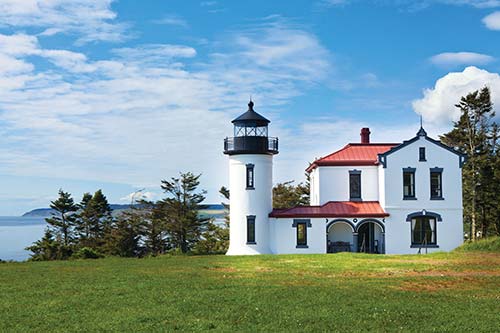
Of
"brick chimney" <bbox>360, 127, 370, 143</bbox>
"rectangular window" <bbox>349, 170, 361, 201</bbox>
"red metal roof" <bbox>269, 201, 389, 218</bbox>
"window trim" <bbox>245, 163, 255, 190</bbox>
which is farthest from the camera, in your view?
"brick chimney" <bbox>360, 127, 370, 143</bbox>

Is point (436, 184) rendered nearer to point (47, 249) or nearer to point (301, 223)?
point (301, 223)

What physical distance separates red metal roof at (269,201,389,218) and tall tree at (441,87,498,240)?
1011cm

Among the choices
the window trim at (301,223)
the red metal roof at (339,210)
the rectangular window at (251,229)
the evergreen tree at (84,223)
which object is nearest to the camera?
the red metal roof at (339,210)

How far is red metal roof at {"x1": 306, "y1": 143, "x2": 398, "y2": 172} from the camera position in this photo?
35.5m

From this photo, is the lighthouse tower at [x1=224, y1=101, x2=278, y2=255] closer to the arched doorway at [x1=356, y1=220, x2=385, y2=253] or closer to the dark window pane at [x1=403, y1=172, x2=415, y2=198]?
the arched doorway at [x1=356, y1=220, x2=385, y2=253]

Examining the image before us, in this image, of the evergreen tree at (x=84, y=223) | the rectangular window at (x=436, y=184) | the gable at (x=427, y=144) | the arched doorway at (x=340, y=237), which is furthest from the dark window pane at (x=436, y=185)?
the evergreen tree at (x=84, y=223)

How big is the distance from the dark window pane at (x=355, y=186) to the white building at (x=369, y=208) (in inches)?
21.0

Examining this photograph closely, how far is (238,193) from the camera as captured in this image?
3512 cm

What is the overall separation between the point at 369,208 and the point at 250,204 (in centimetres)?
672

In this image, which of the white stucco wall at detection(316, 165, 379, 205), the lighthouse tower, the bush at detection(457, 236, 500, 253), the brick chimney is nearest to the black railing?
the lighthouse tower

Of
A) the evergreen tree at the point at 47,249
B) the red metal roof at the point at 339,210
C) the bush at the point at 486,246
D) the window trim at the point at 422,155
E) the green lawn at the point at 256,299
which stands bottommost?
the evergreen tree at the point at 47,249

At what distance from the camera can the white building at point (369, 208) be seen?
34.5 metres

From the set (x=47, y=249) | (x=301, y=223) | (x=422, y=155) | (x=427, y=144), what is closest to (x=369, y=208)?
(x=301, y=223)

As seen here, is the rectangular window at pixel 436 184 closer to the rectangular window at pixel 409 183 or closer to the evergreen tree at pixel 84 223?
the rectangular window at pixel 409 183
